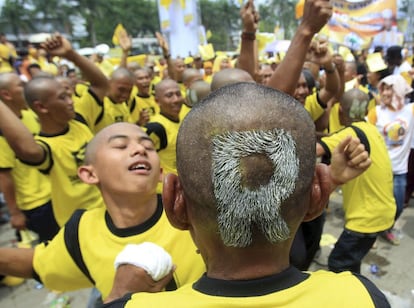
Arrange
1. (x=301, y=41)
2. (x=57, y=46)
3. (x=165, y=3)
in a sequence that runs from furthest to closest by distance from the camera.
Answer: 1. (x=165, y=3)
2. (x=57, y=46)
3. (x=301, y=41)

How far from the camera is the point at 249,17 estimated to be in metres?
2.33

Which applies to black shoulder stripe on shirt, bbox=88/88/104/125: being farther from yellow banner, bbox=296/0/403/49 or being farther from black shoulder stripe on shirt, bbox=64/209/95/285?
yellow banner, bbox=296/0/403/49

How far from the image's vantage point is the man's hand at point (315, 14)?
1679 mm

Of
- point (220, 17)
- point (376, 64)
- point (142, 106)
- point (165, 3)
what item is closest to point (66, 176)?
point (142, 106)

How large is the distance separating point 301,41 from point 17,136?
68.8 inches

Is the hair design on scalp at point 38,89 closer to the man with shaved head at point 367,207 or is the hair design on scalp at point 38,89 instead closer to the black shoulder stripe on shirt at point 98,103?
the black shoulder stripe on shirt at point 98,103

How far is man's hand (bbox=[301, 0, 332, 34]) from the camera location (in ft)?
5.51

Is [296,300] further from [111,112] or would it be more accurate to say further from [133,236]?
[111,112]

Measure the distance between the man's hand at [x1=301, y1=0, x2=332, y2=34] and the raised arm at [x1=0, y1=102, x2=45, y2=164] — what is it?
175 cm

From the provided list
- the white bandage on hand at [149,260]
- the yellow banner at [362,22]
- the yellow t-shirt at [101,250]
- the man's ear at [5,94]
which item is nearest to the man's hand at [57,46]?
the man's ear at [5,94]

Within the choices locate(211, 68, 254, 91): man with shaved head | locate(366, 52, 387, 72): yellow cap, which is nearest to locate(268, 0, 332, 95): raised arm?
locate(211, 68, 254, 91): man with shaved head

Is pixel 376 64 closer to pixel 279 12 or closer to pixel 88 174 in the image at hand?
pixel 88 174

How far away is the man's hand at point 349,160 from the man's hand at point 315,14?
2.43 ft

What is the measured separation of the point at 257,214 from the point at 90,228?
3.25 ft
